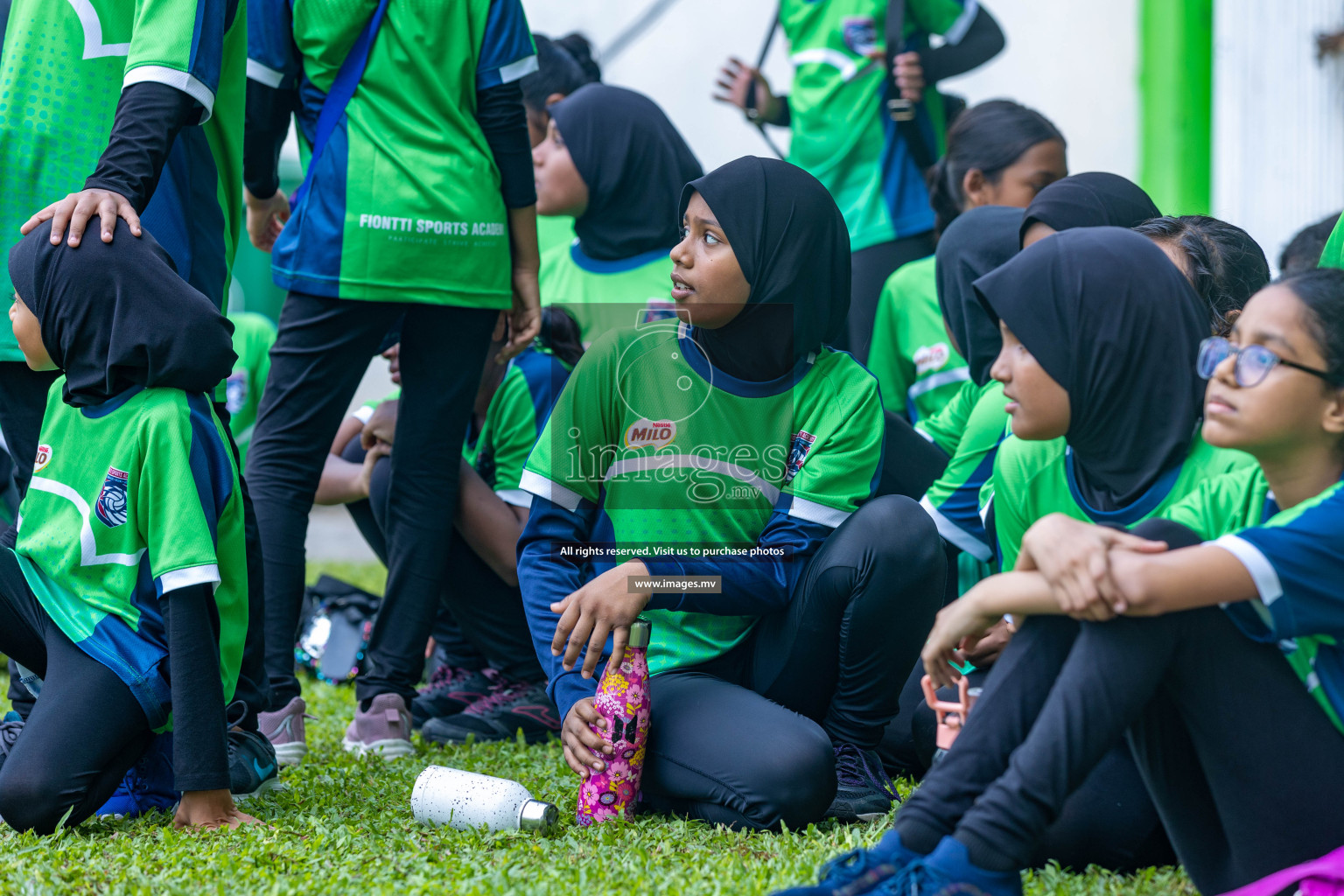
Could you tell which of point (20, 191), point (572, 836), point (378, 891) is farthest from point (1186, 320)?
point (20, 191)

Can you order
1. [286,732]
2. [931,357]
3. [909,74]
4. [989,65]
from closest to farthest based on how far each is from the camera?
[286,732] < [931,357] < [909,74] < [989,65]

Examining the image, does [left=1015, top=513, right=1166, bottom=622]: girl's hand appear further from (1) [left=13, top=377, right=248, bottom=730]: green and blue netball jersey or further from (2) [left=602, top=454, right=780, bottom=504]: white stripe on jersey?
(1) [left=13, top=377, right=248, bottom=730]: green and blue netball jersey

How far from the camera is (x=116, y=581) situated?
91.1 inches

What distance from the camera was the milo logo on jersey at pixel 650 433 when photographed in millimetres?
2488

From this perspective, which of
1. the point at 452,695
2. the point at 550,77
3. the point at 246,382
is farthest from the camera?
the point at 246,382

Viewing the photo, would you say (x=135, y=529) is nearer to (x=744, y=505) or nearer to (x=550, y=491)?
(x=550, y=491)

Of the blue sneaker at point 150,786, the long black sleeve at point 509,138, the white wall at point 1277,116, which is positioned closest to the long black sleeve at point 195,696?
the blue sneaker at point 150,786

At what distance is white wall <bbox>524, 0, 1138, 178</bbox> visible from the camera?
6.86m

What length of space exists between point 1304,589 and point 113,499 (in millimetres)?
1890

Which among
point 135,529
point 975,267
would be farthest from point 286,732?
point 975,267

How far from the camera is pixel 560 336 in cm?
345

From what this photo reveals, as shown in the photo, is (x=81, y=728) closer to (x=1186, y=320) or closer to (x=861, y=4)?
(x=1186, y=320)

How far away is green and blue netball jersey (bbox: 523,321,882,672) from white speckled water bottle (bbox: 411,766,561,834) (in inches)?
17.6

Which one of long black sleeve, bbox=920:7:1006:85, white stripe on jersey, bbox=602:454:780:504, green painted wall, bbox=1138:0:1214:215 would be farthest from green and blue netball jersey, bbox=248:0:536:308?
green painted wall, bbox=1138:0:1214:215
